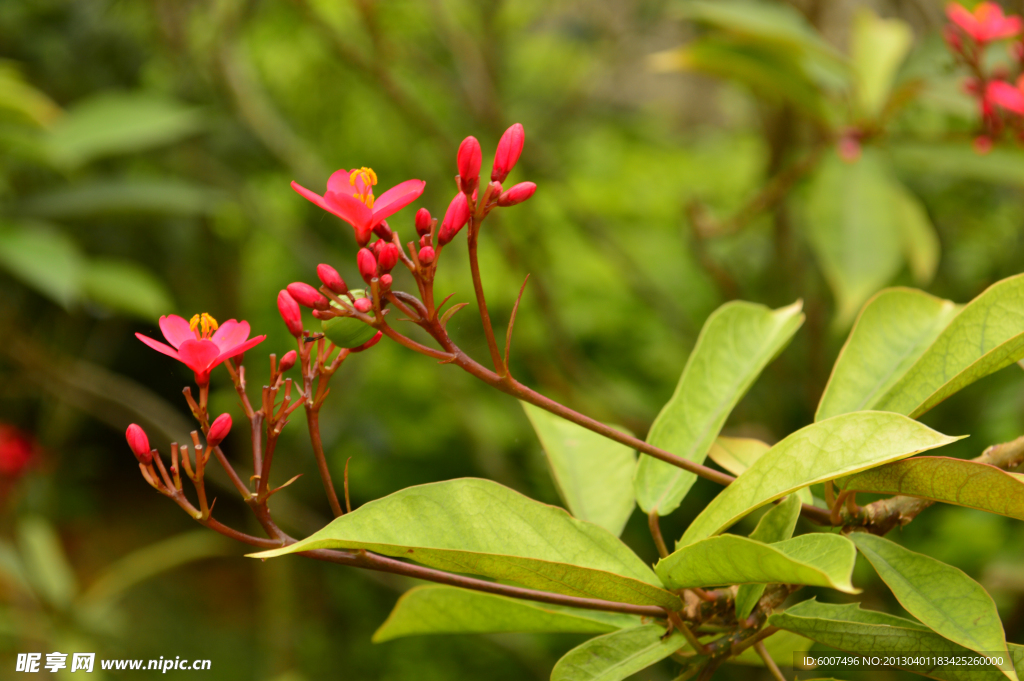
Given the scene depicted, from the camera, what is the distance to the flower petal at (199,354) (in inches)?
18.8

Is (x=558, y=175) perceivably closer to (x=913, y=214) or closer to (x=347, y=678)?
(x=913, y=214)

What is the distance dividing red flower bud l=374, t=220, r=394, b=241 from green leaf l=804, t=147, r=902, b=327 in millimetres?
941

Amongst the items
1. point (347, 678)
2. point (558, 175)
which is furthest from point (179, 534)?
point (558, 175)

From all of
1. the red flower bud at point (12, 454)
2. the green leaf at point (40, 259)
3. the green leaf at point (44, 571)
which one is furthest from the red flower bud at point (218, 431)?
the red flower bud at point (12, 454)

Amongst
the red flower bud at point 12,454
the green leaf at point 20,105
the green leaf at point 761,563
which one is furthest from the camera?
the red flower bud at point 12,454

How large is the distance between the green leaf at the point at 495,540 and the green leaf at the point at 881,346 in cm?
22

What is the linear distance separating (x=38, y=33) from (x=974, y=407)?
2578 millimetres

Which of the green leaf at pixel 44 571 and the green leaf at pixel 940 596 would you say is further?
the green leaf at pixel 44 571

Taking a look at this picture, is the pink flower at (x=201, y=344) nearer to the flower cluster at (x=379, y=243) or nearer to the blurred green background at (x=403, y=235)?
the flower cluster at (x=379, y=243)

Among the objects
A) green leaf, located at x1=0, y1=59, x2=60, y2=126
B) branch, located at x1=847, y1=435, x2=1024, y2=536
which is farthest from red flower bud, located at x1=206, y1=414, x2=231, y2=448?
green leaf, located at x1=0, y1=59, x2=60, y2=126

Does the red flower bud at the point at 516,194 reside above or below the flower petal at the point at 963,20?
below

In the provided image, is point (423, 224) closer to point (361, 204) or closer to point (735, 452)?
point (361, 204)

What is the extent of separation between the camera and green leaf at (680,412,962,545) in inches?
16.9

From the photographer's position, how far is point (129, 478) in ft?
13.1
